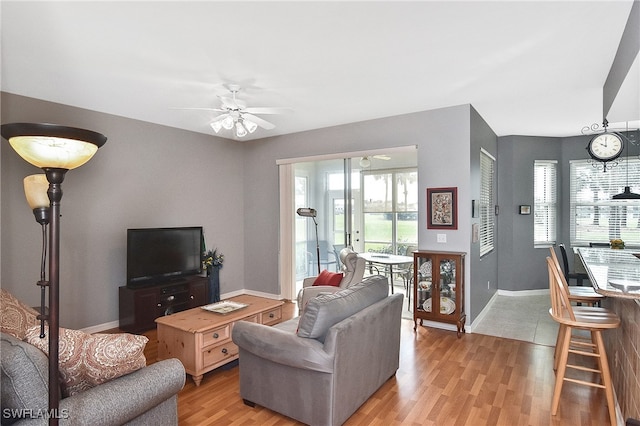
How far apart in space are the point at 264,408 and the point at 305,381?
1.91 ft

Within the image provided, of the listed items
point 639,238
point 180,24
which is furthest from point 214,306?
point 639,238

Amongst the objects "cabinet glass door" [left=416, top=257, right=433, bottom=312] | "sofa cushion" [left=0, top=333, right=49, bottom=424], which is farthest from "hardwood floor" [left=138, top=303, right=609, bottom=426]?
"sofa cushion" [left=0, top=333, right=49, bottom=424]

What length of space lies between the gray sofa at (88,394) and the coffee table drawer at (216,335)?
3.64 feet

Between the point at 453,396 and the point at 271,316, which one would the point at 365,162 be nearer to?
the point at 271,316

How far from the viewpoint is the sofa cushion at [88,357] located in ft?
5.24

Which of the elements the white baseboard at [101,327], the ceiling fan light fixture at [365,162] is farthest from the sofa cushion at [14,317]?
the ceiling fan light fixture at [365,162]

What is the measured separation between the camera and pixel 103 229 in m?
4.44

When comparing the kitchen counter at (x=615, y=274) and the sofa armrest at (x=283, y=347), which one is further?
the sofa armrest at (x=283, y=347)

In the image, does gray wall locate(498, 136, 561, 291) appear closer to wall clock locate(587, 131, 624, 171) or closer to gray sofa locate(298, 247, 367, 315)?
wall clock locate(587, 131, 624, 171)

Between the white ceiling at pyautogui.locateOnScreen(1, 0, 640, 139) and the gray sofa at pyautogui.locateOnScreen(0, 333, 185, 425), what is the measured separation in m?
2.00

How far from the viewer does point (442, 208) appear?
14.3 feet

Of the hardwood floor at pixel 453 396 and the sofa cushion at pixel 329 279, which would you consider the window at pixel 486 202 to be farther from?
the sofa cushion at pixel 329 279

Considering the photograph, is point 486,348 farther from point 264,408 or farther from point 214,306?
point 214,306

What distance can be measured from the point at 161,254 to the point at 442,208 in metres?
3.59
